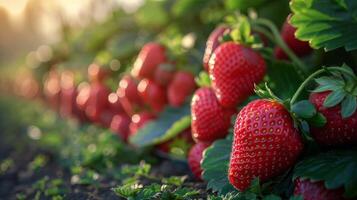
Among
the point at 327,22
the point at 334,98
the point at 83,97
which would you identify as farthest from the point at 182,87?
the point at 83,97

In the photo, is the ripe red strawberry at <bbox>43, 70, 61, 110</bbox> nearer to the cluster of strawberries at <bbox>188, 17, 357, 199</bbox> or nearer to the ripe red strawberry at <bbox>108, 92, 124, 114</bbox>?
the ripe red strawberry at <bbox>108, 92, 124, 114</bbox>

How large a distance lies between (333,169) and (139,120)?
1681 mm

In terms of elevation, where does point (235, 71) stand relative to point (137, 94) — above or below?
below

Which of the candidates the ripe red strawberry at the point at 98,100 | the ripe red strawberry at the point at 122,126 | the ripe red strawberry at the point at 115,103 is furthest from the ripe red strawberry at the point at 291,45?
the ripe red strawberry at the point at 98,100

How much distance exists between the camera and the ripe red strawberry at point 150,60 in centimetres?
314

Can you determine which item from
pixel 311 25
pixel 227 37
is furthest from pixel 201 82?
pixel 311 25

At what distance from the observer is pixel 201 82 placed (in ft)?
8.16

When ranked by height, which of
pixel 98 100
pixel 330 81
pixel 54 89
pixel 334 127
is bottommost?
pixel 334 127

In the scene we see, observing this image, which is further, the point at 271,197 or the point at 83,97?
the point at 83,97

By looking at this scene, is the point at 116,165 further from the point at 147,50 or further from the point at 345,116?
the point at 345,116

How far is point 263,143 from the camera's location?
1788mm

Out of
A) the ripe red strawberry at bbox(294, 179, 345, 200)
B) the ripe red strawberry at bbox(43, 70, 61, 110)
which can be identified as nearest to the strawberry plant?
the ripe red strawberry at bbox(294, 179, 345, 200)

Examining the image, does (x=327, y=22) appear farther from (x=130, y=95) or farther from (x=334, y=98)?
(x=130, y=95)

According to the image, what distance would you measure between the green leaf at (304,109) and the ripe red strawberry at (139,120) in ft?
4.95
